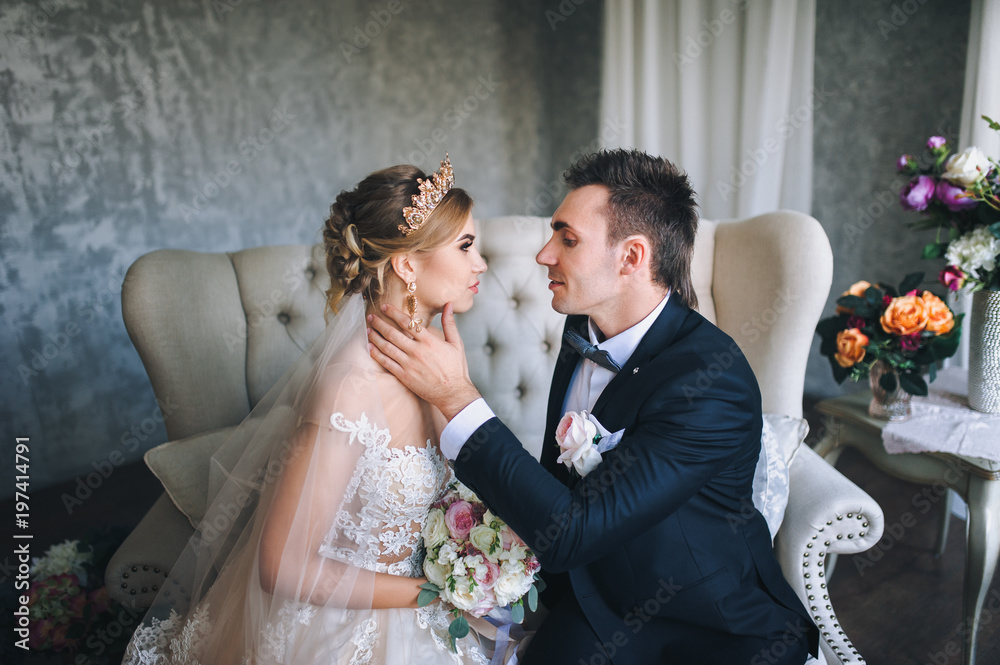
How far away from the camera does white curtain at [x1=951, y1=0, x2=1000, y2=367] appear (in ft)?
8.82

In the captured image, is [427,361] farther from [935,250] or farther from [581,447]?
[935,250]

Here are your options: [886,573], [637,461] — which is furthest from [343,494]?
[886,573]

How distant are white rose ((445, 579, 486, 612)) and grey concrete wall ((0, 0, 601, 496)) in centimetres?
305

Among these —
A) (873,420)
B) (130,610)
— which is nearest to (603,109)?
(873,420)

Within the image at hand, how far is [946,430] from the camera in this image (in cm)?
212

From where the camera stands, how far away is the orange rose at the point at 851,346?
7.19ft

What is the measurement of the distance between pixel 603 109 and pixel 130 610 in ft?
13.5

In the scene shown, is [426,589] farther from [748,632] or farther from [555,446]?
[748,632]

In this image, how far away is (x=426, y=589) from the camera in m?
1.42

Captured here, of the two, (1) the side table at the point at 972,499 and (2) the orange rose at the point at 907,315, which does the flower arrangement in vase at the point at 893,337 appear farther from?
(1) the side table at the point at 972,499

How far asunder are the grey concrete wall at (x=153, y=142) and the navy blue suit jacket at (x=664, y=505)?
309cm

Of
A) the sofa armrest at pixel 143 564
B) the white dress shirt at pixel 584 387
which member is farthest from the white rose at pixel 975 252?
the sofa armrest at pixel 143 564

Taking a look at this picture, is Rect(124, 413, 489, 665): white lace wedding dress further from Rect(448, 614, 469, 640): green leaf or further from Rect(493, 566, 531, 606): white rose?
Rect(493, 566, 531, 606): white rose

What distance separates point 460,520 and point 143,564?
0.90 meters
